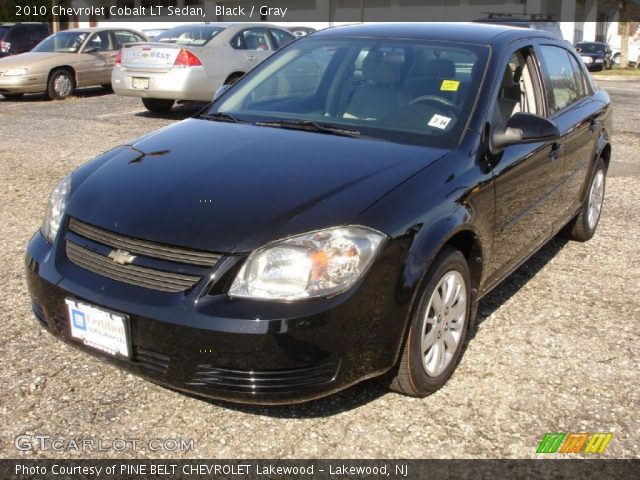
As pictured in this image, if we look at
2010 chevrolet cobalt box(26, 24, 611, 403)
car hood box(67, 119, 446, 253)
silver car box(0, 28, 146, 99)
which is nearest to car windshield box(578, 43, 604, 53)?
silver car box(0, 28, 146, 99)

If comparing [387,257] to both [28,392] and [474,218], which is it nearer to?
[474,218]

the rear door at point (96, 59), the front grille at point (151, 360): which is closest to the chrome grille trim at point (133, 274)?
the front grille at point (151, 360)

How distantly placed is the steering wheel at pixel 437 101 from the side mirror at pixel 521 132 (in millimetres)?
238

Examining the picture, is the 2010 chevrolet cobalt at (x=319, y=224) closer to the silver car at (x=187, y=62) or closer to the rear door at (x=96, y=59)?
the silver car at (x=187, y=62)

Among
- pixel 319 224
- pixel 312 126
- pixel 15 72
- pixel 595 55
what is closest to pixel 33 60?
pixel 15 72

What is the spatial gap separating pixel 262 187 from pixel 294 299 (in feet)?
1.98

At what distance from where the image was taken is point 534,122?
11.3 feet

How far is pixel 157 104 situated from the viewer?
12.1 m

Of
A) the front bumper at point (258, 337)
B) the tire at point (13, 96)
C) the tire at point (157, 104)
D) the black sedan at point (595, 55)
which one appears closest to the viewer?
the front bumper at point (258, 337)

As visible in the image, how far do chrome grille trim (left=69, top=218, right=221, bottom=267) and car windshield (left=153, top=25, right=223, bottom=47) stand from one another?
8.88 metres

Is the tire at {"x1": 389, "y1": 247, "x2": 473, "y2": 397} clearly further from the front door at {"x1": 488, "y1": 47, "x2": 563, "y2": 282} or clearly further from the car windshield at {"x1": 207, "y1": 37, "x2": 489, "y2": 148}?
the car windshield at {"x1": 207, "y1": 37, "x2": 489, "y2": 148}

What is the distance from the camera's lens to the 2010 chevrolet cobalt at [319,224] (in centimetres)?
254

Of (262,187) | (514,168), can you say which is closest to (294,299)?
(262,187)

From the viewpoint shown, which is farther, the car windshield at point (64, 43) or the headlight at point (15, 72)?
the car windshield at point (64, 43)
